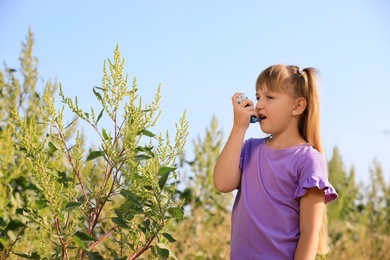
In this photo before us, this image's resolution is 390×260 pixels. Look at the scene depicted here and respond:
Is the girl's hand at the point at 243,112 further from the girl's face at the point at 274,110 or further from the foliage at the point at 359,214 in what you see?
the foliage at the point at 359,214

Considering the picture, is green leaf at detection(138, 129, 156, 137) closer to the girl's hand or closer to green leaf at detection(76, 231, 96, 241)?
the girl's hand

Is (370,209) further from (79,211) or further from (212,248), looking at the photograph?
(79,211)

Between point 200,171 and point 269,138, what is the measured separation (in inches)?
108

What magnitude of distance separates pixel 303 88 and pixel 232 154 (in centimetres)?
34

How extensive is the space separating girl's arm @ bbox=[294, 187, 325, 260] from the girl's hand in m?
0.32

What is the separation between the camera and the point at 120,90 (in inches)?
90.6

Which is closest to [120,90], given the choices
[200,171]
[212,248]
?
[212,248]

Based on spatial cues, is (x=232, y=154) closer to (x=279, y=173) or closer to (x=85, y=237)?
(x=279, y=173)

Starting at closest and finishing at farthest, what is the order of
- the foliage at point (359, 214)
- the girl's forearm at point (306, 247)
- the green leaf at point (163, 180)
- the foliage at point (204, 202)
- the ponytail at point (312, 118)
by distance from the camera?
the girl's forearm at point (306, 247), the green leaf at point (163, 180), the ponytail at point (312, 118), the foliage at point (204, 202), the foliage at point (359, 214)

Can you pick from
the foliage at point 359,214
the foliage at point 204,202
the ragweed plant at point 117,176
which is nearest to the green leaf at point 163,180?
the ragweed plant at point 117,176

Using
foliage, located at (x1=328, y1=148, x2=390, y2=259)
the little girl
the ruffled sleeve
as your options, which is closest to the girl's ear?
the little girl

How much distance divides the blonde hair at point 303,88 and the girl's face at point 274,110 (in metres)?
0.02

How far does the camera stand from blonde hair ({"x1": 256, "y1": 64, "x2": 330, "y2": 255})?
7.32 ft

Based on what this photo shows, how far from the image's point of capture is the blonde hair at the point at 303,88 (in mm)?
2230
